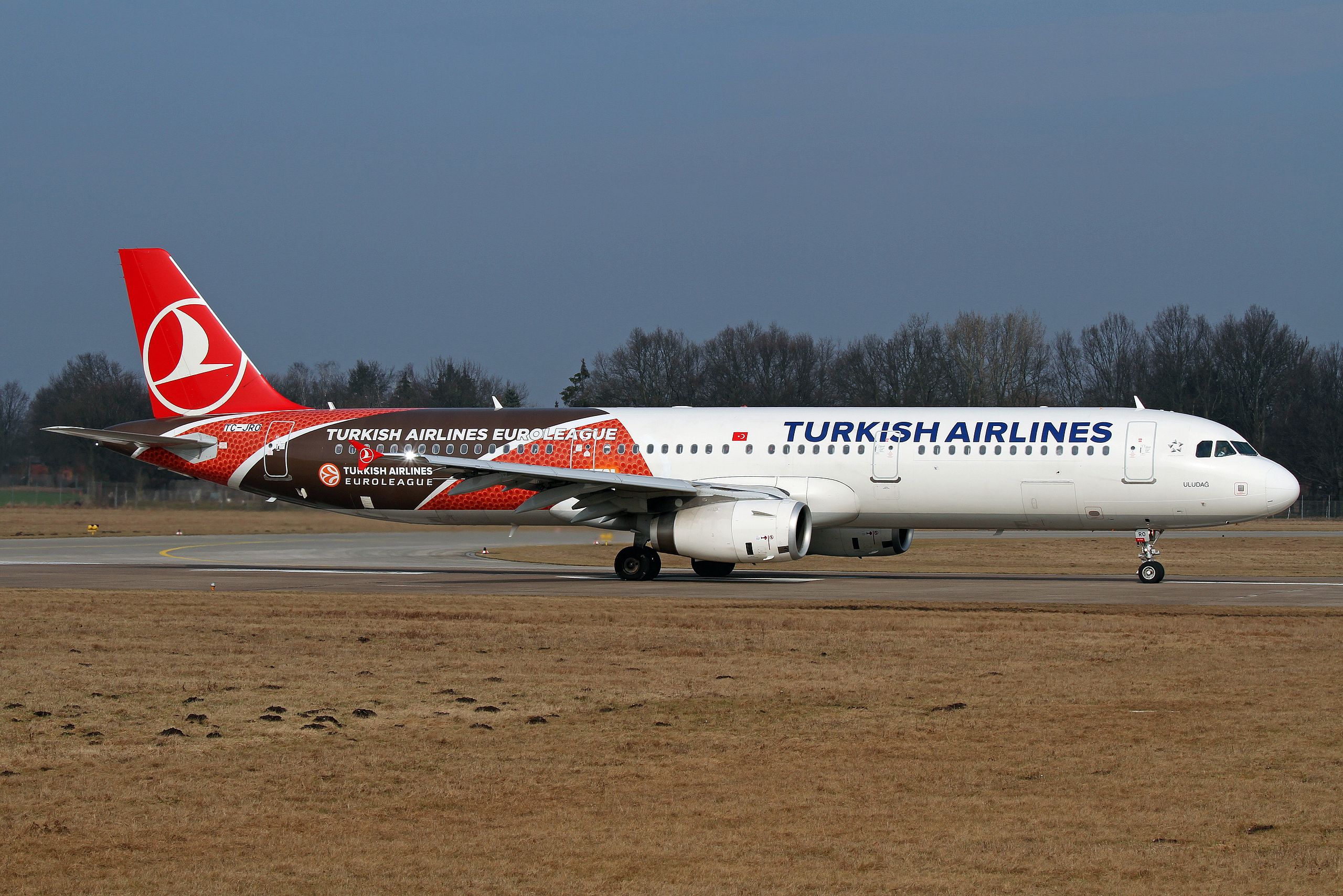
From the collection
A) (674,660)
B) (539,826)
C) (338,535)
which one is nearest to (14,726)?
(539,826)

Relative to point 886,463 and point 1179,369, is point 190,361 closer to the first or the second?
point 886,463

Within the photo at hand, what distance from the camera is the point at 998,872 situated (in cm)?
659

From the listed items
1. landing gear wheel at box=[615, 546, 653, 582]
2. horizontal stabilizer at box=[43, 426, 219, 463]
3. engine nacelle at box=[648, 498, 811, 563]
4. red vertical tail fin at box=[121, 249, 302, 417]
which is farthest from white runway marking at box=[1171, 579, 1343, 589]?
horizontal stabilizer at box=[43, 426, 219, 463]

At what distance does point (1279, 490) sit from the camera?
26.1m

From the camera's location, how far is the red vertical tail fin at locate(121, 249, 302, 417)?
32.3 meters

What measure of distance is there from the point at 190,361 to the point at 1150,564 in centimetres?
2089

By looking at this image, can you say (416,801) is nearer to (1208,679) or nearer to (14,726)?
(14,726)

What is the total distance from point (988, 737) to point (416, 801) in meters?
4.09

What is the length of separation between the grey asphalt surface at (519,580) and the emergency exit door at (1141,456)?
6.64 feet

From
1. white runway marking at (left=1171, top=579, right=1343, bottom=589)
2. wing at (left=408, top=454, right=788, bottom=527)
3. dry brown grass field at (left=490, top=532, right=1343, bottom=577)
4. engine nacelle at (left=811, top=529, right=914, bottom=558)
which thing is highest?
wing at (left=408, top=454, right=788, bottom=527)

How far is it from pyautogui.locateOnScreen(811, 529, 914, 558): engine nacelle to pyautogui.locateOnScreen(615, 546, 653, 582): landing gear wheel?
3.39 metres

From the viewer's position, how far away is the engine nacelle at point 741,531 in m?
25.7

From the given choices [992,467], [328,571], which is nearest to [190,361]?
[328,571]

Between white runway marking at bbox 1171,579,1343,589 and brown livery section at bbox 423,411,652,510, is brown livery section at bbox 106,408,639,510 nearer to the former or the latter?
brown livery section at bbox 423,411,652,510
